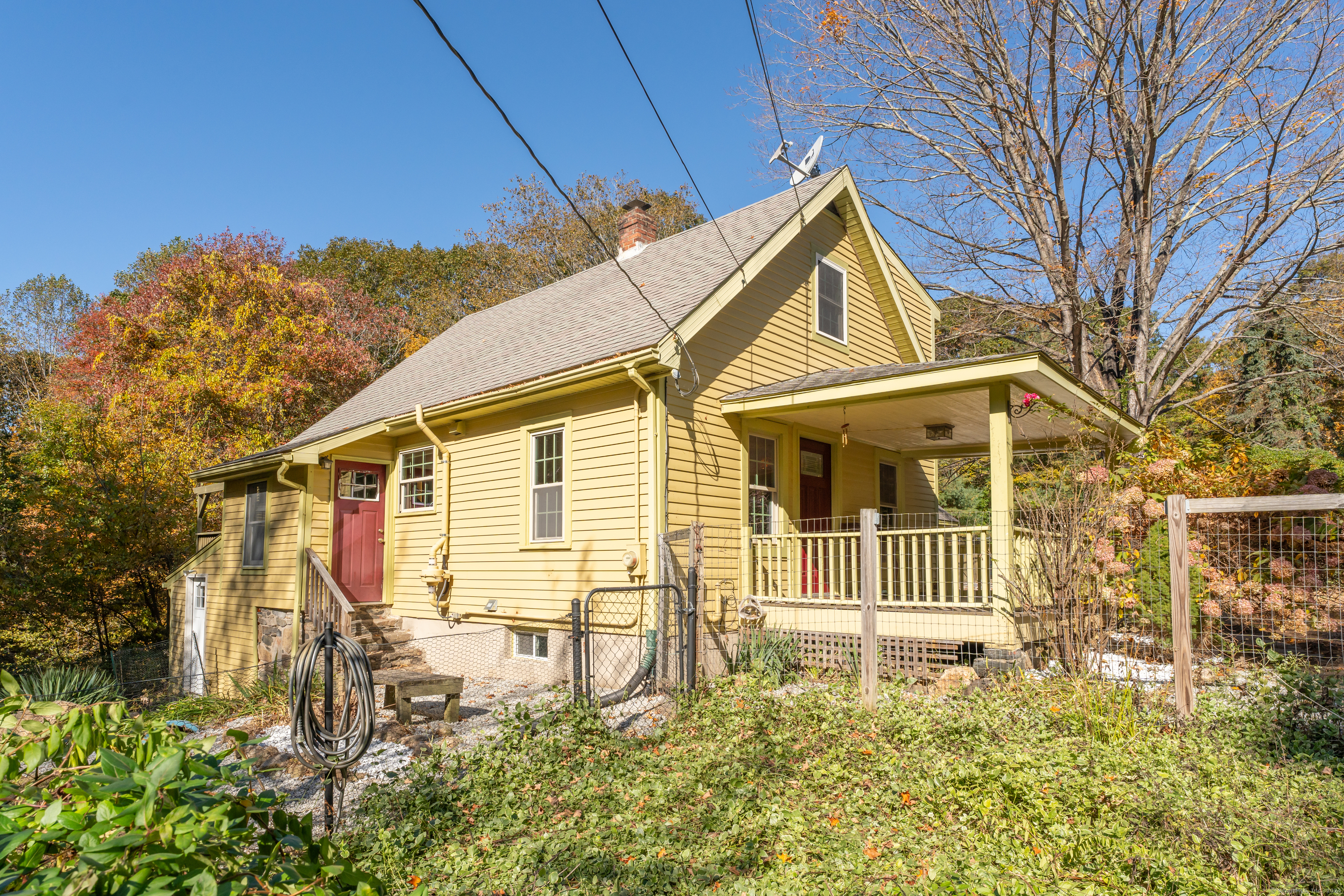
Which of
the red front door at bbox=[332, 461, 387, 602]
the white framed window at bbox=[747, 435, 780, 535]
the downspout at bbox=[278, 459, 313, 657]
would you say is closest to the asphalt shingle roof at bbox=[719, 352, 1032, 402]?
the white framed window at bbox=[747, 435, 780, 535]

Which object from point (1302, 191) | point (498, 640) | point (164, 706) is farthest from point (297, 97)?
point (1302, 191)

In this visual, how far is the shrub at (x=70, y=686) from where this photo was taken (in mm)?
9492

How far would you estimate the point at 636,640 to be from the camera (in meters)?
9.06

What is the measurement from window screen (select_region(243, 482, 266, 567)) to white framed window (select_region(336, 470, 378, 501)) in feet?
6.58

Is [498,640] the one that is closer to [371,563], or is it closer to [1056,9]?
[371,563]

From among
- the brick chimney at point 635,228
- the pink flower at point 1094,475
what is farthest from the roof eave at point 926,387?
the brick chimney at point 635,228

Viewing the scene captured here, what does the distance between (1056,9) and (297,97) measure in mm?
12788

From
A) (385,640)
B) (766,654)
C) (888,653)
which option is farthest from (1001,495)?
(385,640)

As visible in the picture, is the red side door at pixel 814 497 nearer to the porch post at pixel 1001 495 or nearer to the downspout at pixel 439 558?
the porch post at pixel 1001 495

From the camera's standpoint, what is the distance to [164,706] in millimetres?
11477

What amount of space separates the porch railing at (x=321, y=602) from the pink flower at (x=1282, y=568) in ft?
36.7

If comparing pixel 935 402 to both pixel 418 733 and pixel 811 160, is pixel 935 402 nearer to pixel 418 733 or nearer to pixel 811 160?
pixel 811 160

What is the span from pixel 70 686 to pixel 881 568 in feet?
35.2

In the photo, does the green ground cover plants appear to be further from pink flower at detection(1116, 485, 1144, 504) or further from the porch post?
pink flower at detection(1116, 485, 1144, 504)
